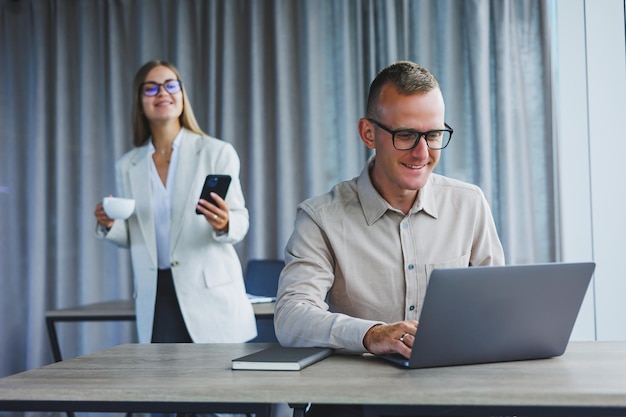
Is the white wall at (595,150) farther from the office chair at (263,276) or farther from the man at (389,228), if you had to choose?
the man at (389,228)

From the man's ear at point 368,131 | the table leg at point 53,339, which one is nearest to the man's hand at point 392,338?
the man's ear at point 368,131

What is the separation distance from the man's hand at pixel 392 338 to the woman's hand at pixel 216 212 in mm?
1309

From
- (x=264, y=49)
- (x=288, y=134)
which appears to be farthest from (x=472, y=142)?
(x=264, y=49)

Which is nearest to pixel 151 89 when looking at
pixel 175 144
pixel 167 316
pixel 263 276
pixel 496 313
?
pixel 175 144

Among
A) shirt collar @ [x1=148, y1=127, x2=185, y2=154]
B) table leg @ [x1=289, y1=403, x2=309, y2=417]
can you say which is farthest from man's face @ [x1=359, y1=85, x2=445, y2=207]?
shirt collar @ [x1=148, y1=127, x2=185, y2=154]

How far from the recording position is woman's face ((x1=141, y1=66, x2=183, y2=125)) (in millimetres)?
2990

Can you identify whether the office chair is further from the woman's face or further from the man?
the man

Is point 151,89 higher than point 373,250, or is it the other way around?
point 151,89

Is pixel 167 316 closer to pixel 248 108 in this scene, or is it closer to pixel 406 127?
pixel 406 127

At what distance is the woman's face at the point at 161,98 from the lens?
9.81ft

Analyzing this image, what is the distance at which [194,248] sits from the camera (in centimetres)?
289

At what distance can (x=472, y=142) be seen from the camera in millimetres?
4203

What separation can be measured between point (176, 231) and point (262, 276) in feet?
3.75

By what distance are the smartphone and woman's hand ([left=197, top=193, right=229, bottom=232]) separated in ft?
0.05
